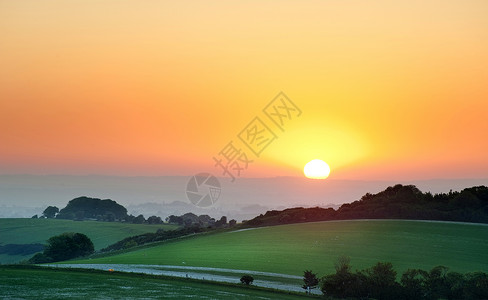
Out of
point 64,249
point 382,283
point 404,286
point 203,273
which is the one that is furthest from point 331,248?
point 64,249

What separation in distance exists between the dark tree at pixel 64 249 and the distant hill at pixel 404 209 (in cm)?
4668

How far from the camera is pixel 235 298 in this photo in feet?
188

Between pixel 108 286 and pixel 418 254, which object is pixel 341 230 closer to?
pixel 418 254

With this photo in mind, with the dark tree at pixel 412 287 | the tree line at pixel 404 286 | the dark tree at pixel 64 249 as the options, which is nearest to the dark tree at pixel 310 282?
the tree line at pixel 404 286

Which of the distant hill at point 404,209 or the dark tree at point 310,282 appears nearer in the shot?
the dark tree at point 310,282

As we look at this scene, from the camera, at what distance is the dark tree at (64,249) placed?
130875 mm

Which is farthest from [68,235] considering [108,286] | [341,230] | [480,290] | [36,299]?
[480,290]

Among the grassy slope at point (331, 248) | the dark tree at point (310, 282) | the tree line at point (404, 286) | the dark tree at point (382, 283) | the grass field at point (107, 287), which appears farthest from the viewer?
the grassy slope at point (331, 248)

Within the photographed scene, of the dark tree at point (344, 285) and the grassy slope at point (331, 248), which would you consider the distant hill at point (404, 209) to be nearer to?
the grassy slope at point (331, 248)

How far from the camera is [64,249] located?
134 meters

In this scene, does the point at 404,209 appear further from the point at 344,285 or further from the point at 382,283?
the point at 344,285

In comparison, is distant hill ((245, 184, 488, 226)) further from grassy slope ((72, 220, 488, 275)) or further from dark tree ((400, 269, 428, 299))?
dark tree ((400, 269, 428, 299))

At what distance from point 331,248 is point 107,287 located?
54978 mm

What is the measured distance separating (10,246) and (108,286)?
12884 cm
